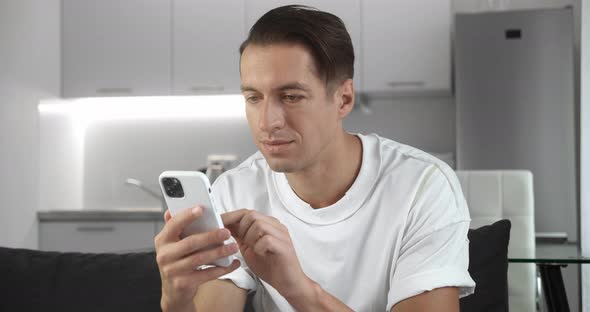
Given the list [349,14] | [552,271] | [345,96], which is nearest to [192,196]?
[345,96]

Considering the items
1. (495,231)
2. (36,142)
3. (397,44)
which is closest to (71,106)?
(36,142)

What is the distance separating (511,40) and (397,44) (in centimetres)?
63

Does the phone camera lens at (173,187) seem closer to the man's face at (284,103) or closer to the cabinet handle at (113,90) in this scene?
the man's face at (284,103)

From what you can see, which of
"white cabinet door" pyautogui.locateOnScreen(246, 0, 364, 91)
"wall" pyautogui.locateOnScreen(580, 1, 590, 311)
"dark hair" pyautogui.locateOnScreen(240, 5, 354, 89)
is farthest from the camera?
"white cabinet door" pyautogui.locateOnScreen(246, 0, 364, 91)

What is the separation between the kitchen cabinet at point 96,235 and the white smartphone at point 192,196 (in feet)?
10.5

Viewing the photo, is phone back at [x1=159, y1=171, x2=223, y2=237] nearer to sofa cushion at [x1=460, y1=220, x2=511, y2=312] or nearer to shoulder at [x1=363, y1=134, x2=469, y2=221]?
shoulder at [x1=363, y1=134, x2=469, y2=221]

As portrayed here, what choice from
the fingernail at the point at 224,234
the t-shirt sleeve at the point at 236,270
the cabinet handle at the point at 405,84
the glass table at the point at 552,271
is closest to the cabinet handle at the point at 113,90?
the cabinet handle at the point at 405,84

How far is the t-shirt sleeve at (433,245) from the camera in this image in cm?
140

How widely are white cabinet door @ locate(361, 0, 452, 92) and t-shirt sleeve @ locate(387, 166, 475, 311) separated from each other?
298 centimetres

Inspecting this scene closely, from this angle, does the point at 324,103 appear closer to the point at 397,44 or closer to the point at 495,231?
the point at 495,231

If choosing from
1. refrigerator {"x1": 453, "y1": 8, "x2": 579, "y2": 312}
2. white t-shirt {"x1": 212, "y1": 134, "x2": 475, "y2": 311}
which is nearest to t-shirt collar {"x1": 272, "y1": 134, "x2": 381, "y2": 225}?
white t-shirt {"x1": 212, "y1": 134, "x2": 475, "y2": 311}

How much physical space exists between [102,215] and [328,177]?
10.1 ft

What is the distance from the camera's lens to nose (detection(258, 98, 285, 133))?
4.63 ft

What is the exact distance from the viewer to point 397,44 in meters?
4.51
